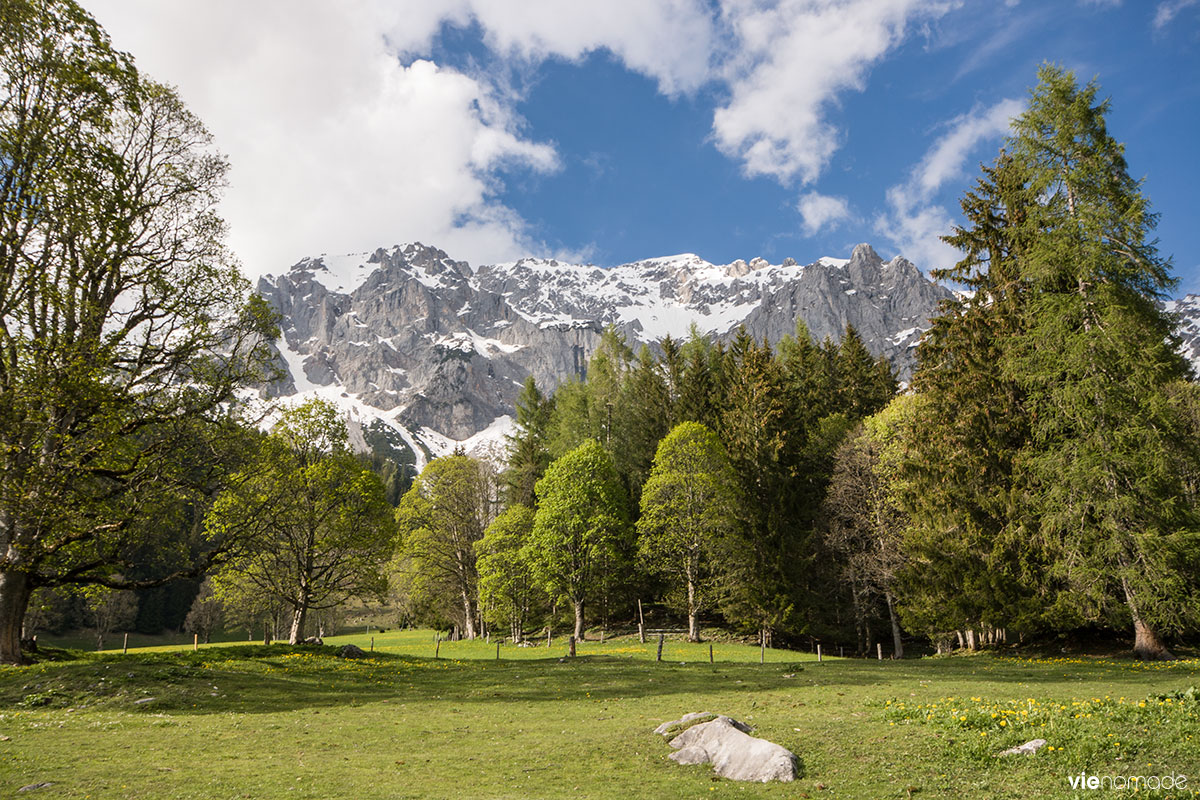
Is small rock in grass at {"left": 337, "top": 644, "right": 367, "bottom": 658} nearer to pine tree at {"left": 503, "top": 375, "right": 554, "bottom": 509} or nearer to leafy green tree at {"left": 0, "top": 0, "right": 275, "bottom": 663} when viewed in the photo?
leafy green tree at {"left": 0, "top": 0, "right": 275, "bottom": 663}

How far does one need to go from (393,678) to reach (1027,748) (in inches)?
845

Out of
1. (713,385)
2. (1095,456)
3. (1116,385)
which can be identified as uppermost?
(713,385)

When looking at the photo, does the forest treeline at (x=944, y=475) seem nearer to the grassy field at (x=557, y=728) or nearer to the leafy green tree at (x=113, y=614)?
the grassy field at (x=557, y=728)

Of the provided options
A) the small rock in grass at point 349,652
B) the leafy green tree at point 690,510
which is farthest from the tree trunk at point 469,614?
the small rock in grass at point 349,652

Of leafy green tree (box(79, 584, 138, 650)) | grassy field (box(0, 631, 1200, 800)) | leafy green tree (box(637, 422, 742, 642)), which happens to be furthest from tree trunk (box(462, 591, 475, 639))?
leafy green tree (box(79, 584, 138, 650))

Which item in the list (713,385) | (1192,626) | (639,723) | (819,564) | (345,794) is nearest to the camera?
(345,794)

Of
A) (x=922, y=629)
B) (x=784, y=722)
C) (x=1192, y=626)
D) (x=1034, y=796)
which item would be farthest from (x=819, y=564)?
(x=1034, y=796)

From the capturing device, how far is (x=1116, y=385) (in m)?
24.5

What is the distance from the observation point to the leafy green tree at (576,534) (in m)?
37.9

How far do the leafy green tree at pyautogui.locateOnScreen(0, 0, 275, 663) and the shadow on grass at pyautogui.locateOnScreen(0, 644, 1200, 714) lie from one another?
3.17m

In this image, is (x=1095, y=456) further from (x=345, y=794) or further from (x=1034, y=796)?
(x=345, y=794)

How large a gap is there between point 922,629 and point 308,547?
3304 centimetres

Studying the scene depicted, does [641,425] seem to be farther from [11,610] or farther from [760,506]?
[11,610]

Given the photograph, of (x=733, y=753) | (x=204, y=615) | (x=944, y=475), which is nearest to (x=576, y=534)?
(x=944, y=475)
